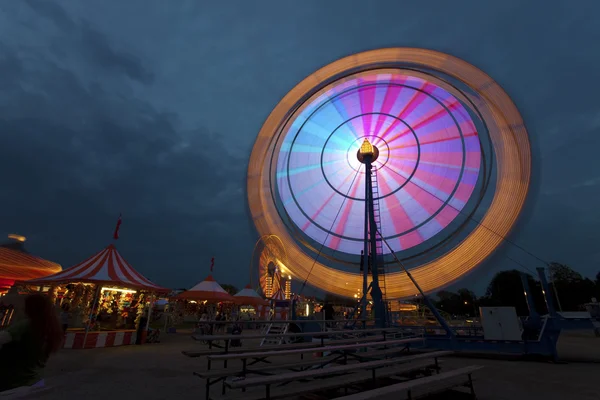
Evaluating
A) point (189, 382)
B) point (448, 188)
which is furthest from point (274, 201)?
point (189, 382)

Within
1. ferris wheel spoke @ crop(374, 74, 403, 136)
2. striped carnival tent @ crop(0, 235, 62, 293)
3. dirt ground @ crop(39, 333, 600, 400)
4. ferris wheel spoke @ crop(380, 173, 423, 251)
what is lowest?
dirt ground @ crop(39, 333, 600, 400)

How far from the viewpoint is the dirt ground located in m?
5.09

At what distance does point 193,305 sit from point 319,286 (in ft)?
52.9

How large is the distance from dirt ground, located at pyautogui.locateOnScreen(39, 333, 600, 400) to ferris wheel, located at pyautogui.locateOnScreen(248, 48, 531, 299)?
6.05m

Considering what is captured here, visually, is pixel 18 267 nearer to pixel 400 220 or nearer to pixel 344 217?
pixel 344 217

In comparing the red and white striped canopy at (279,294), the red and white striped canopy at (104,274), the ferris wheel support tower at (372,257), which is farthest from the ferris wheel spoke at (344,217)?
the red and white striped canopy at (104,274)

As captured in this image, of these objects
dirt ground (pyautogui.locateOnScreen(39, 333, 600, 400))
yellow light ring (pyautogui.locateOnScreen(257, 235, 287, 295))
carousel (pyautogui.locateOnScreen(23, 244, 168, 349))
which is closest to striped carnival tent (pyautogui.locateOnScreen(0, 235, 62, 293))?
carousel (pyautogui.locateOnScreen(23, 244, 168, 349))

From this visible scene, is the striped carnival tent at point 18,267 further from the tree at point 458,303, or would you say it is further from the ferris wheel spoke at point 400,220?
the tree at point 458,303

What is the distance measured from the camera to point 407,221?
14.6 m

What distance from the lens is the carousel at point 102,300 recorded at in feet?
40.6

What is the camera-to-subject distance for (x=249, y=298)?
69.5ft

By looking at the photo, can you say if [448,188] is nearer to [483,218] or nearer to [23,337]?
[483,218]

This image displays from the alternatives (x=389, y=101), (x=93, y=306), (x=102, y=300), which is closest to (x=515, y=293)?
(x=389, y=101)

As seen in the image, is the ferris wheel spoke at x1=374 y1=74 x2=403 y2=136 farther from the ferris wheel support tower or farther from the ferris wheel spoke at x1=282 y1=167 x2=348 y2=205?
the ferris wheel spoke at x1=282 y1=167 x2=348 y2=205
